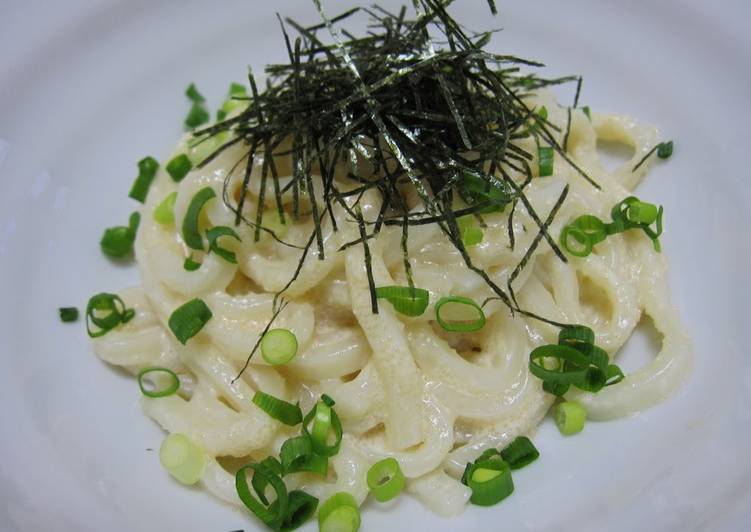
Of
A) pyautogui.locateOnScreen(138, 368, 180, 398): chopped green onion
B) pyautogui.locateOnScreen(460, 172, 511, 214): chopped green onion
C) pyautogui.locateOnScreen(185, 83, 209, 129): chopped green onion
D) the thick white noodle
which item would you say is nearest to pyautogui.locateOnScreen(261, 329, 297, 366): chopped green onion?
the thick white noodle

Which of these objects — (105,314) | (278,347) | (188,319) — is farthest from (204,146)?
(278,347)

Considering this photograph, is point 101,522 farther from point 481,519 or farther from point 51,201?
point 51,201

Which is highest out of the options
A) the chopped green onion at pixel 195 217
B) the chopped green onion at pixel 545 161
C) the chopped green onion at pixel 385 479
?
the chopped green onion at pixel 545 161

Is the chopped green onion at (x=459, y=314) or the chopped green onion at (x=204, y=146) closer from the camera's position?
the chopped green onion at (x=459, y=314)

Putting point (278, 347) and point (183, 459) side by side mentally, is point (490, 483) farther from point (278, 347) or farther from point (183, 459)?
point (183, 459)

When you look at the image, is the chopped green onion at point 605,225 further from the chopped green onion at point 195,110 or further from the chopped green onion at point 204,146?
the chopped green onion at point 195,110

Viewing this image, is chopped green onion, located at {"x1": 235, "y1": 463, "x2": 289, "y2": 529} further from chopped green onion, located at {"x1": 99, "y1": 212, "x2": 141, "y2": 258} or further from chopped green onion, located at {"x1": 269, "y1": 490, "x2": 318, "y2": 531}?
chopped green onion, located at {"x1": 99, "y1": 212, "x2": 141, "y2": 258}

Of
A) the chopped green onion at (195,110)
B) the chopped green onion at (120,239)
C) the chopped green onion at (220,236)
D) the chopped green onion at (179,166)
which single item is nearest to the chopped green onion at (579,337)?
the chopped green onion at (220,236)
